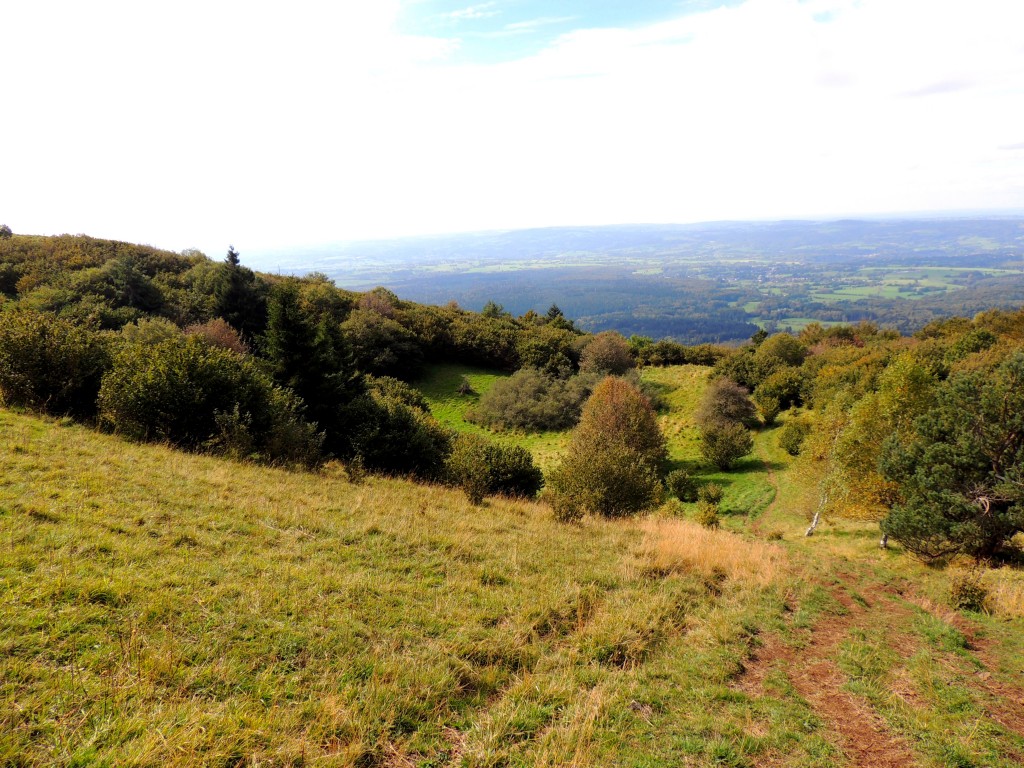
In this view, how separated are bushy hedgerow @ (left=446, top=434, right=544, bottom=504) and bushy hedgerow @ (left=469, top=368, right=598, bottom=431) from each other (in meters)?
17.6

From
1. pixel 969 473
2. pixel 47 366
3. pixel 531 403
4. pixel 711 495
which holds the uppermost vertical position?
pixel 47 366

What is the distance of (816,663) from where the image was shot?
22.9 feet

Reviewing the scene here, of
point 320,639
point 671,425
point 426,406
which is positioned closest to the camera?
point 320,639

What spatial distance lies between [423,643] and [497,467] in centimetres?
1347

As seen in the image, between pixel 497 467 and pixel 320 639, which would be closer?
pixel 320 639

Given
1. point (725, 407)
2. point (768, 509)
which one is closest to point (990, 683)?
point (768, 509)

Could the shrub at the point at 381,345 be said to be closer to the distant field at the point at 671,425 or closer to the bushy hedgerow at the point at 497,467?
the distant field at the point at 671,425

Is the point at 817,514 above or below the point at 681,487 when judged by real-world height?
above

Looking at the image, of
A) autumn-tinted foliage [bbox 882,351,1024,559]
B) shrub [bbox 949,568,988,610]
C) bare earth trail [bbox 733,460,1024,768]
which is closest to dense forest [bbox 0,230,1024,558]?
autumn-tinted foliage [bbox 882,351,1024,559]

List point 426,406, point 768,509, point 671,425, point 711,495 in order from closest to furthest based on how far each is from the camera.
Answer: point 711,495
point 768,509
point 426,406
point 671,425

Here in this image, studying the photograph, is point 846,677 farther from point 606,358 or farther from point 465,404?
point 606,358

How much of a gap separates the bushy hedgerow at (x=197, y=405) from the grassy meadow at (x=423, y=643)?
2.64m

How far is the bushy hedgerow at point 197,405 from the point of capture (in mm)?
13422

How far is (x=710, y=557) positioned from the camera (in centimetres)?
1034
